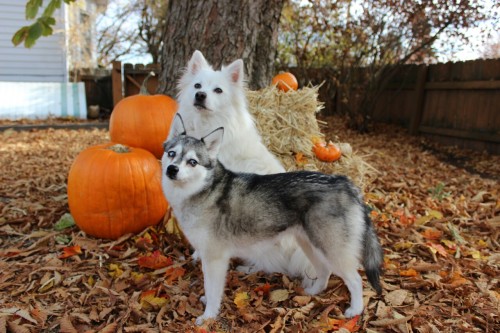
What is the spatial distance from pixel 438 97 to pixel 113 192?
29.0 feet

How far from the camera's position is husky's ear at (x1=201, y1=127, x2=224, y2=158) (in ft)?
8.70

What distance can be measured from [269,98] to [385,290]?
2.89m

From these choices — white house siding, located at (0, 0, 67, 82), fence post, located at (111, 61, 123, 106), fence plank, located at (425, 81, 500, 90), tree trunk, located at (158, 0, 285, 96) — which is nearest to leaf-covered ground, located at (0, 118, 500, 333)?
tree trunk, located at (158, 0, 285, 96)

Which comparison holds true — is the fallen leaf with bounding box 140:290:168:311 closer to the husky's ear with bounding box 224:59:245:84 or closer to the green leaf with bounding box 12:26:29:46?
the husky's ear with bounding box 224:59:245:84

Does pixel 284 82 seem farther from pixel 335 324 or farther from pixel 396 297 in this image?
pixel 335 324

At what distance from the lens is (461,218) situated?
14.5ft

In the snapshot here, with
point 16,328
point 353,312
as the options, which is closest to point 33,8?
point 16,328

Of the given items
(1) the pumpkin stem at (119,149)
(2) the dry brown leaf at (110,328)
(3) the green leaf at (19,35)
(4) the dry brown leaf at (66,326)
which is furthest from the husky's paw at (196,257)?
(3) the green leaf at (19,35)

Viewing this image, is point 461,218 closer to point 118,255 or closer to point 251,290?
point 251,290

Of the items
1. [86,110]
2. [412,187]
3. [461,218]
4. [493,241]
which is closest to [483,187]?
[412,187]

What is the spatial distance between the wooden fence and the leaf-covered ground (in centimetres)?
360

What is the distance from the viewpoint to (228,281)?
3070 mm

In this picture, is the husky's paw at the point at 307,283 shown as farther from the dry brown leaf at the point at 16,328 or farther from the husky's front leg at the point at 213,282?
the dry brown leaf at the point at 16,328

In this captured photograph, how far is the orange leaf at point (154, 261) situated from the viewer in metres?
3.21
